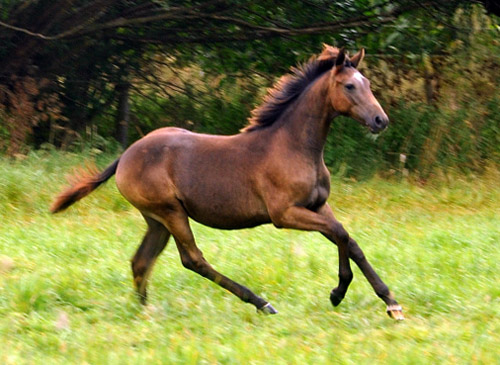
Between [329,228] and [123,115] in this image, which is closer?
[329,228]

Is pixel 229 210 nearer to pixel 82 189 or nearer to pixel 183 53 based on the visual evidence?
pixel 82 189

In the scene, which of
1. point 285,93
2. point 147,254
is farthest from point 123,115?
point 285,93

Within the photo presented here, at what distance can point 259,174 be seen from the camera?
21.1 ft

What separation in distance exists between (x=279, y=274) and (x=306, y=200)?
3.34ft

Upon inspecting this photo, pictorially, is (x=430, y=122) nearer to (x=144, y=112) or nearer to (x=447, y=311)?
(x=144, y=112)

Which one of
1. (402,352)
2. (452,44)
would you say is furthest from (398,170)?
(402,352)

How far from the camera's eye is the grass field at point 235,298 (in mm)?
5293

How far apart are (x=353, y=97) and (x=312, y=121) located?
38 cm

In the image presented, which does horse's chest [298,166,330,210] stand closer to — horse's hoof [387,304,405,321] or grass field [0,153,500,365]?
grass field [0,153,500,365]

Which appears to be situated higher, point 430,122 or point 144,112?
point 430,122

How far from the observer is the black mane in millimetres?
6660

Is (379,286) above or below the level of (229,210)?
below

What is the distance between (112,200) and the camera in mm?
10047

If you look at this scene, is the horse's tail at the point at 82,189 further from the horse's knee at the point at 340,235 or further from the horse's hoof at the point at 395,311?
the horse's hoof at the point at 395,311
